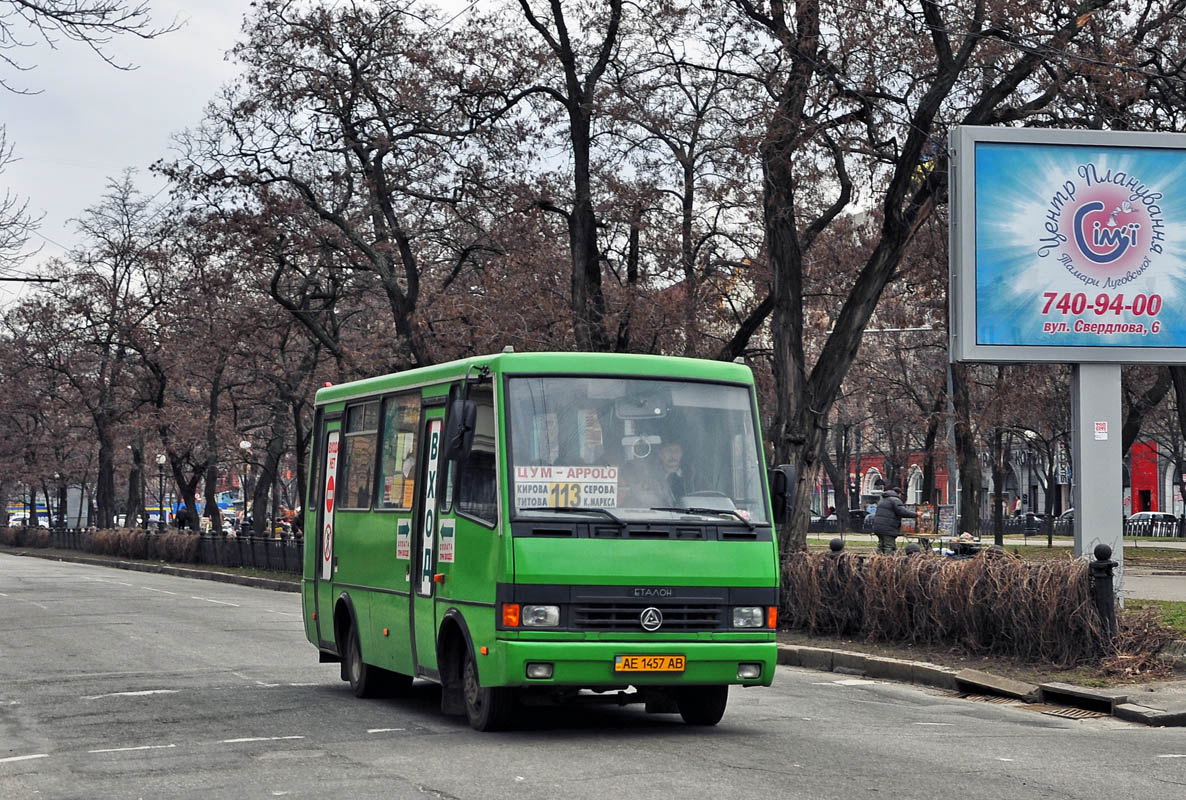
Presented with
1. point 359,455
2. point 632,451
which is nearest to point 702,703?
point 632,451

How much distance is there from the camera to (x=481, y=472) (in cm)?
1150

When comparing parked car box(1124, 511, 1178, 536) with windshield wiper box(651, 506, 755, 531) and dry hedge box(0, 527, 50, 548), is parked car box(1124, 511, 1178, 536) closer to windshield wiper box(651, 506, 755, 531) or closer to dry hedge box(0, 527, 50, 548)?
dry hedge box(0, 527, 50, 548)

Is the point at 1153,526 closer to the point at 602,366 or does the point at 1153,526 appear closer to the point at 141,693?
the point at 141,693

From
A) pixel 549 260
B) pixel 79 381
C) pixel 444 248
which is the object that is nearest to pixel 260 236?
pixel 444 248

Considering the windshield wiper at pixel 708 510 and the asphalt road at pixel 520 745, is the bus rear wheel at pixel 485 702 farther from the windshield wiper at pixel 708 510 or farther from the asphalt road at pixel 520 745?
the windshield wiper at pixel 708 510

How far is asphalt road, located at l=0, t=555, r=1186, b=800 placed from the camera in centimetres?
905

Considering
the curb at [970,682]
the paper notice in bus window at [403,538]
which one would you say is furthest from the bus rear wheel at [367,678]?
the curb at [970,682]

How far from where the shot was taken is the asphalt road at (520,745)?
9.05 m

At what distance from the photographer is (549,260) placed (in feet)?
109

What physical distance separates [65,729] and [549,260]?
2214 cm

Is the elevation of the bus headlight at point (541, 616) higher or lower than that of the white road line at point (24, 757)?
higher

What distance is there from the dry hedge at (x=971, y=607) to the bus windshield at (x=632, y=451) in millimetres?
5288

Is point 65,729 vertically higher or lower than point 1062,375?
lower

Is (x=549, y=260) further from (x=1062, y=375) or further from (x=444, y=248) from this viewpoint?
(x=1062, y=375)
